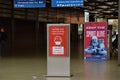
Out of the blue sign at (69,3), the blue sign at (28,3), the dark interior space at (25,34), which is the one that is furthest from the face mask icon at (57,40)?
the dark interior space at (25,34)

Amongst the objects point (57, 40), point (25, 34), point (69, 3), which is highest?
point (69, 3)

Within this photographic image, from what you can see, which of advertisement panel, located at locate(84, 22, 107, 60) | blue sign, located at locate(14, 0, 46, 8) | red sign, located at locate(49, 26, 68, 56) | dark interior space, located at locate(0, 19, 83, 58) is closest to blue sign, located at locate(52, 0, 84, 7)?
blue sign, located at locate(14, 0, 46, 8)

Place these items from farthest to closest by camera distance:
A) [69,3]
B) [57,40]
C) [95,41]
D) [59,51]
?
[69,3]
[95,41]
[57,40]
[59,51]

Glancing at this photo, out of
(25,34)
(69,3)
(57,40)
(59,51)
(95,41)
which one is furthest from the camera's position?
(25,34)

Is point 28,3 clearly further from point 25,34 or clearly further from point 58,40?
point 25,34

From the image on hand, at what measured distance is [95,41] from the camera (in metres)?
18.9

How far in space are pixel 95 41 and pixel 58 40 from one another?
22.0 feet

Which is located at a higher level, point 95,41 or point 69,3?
point 69,3

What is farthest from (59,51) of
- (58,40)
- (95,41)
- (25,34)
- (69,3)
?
(25,34)

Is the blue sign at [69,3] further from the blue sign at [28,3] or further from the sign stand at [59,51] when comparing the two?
the sign stand at [59,51]

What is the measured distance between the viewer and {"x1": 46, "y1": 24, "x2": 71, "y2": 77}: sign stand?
12281 millimetres

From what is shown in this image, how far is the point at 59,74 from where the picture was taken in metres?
12.3

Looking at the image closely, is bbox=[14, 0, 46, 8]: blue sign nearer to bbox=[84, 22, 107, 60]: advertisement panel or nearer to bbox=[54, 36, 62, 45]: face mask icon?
bbox=[84, 22, 107, 60]: advertisement panel

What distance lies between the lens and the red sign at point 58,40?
1233cm
